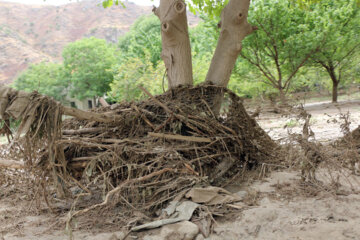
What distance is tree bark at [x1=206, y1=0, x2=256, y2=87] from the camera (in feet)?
15.9

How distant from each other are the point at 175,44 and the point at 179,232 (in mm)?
2963

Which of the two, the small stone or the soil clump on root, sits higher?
the soil clump on root

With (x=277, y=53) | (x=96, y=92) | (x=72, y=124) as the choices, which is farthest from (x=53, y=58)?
→ (x=72, y=124)

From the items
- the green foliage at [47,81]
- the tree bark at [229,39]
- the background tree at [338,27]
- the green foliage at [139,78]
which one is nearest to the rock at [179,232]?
the tree bark at [229,39]

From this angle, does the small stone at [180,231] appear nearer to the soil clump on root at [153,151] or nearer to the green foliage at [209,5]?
the soil clump on root at [153,151]

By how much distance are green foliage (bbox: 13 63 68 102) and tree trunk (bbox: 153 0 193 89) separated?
3271 cm

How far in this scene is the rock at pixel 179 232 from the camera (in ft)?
9.56

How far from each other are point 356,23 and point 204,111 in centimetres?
1485

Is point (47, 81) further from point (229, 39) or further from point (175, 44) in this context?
point (229, 39)

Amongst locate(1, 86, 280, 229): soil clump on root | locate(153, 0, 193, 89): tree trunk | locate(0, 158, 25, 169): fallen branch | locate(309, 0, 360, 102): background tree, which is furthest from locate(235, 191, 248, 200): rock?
locate(309, 0, 360, 102): background tree

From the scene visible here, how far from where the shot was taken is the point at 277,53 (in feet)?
53.9

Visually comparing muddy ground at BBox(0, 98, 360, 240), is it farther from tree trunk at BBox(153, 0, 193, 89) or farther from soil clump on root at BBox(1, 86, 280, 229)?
tree trunk at BBox(153, 0, 193, 89)

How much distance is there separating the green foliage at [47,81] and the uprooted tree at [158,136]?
3298 centimetres

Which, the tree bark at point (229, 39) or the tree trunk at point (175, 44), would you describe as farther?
the tree bark at point (229, 39)
